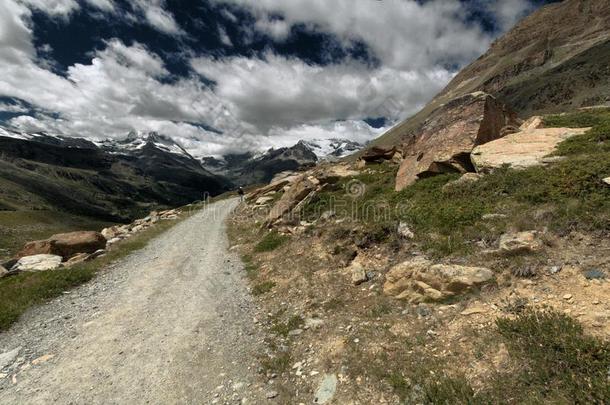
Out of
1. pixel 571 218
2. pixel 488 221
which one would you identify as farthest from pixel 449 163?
pixel 571 218

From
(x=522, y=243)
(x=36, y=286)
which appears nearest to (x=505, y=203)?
(x=522, y=243)

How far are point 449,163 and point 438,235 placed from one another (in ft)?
28.5

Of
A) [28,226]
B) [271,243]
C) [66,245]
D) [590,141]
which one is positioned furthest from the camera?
[28,226]

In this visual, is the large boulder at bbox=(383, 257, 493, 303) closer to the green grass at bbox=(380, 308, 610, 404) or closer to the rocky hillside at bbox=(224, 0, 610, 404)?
the rocky hillside at bbox=(224, 0, 610, 404)

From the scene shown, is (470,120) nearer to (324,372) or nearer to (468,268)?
(468,268)

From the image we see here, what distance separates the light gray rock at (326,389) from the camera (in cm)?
787

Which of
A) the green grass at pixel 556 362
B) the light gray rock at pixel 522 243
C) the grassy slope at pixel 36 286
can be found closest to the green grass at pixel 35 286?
the grassy slope at pixel 36 286

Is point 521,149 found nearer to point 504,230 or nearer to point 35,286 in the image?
point 504,230

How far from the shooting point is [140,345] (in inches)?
426

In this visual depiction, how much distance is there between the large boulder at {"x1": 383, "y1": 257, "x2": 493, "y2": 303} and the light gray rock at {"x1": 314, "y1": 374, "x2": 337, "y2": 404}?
3651 millimetres

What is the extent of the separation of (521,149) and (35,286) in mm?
25685

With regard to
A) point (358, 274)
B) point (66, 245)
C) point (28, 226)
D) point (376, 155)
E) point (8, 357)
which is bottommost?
point (28, 226)

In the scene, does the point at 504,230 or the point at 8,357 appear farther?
the point at 504,230

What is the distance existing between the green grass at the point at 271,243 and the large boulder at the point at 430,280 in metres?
10.8
